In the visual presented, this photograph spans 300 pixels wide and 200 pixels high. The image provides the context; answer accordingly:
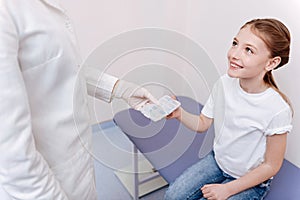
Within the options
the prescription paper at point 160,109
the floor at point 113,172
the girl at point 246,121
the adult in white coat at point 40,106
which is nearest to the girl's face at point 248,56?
the girl at point 246,121

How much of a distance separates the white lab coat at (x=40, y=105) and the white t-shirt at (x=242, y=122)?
54 cm

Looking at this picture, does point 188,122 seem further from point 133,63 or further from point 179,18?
point 179,18

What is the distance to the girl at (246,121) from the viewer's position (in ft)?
3.45

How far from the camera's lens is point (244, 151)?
3.81 feet

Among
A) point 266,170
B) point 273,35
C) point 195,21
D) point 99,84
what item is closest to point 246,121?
point 266,170

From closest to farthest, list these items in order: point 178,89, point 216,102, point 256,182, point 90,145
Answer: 1. point 90,145
2. point 256,182
3. point 216,102
4. point 178,89

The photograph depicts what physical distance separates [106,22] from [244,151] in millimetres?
1170

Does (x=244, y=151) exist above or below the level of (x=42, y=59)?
below

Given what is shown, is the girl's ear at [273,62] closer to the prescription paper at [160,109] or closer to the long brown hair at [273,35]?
the long brown hair at [273,35]

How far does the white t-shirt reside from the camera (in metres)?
1.09

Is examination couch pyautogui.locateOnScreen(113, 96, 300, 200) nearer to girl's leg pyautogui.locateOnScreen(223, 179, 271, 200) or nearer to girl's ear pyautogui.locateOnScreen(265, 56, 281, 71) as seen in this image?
girl's leg pyautogui.locateOnScreen(223, 179, 271, 200)

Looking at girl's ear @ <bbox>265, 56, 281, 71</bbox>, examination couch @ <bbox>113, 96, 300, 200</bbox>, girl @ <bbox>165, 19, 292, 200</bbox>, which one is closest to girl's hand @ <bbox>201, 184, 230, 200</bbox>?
girl @ <bbox>165, 19, 292, 200</bbox>

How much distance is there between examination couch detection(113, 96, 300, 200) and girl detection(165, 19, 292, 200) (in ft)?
0.24

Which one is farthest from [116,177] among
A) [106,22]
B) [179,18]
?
[179,18]
